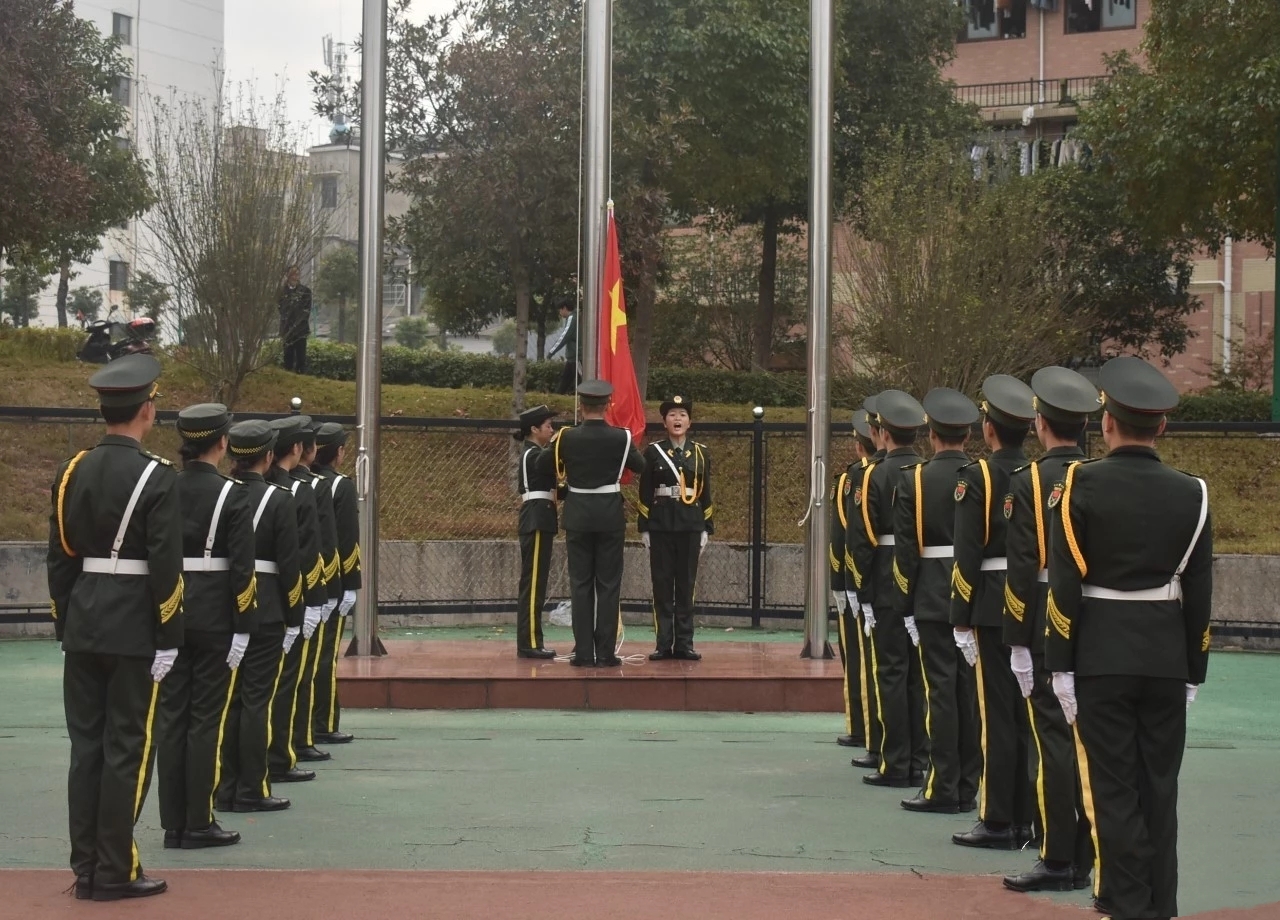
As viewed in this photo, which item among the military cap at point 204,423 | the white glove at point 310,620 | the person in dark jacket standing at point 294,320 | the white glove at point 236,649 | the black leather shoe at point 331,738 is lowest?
the black leather shoe at point 331,738

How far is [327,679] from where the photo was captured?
9.96 metres

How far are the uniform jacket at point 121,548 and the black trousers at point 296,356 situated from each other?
19.8m

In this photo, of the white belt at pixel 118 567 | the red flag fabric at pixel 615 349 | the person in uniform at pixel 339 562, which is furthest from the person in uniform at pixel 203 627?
the red flag fabric at pixel 615 349

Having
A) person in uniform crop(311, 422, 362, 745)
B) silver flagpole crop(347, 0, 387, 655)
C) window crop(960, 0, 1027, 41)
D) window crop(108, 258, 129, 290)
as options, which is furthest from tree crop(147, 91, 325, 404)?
window crop(108, 258, 129, 290)

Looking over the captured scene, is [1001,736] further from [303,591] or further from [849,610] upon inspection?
[303,591]

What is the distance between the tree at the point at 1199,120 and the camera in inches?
870

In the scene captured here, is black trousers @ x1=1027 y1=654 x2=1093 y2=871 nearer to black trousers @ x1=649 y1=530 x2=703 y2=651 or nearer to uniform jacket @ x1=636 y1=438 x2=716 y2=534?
black trousers @ x1=649 y1=530 x2=703 y2=651

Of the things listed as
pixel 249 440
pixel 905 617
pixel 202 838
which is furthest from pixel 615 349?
pixel 202 838

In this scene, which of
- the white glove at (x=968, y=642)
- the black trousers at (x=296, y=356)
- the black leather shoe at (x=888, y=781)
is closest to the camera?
the white glove at (x=968, y=642)

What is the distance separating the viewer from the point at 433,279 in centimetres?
2280

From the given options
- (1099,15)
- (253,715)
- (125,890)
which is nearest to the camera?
(125,890)

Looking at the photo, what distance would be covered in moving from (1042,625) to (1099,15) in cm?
4010

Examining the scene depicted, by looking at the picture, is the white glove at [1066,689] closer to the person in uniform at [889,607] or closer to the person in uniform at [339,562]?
the person in uniform at [889,607]

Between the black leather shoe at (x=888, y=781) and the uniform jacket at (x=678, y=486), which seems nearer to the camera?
the black leather shoe at (x=888, y=781)
